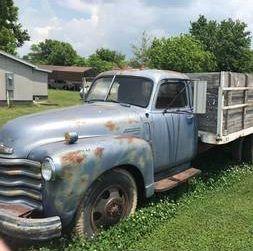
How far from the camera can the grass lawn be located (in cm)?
611

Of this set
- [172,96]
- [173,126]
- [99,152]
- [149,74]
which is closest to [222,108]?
[172,96]

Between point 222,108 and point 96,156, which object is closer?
point 96,156

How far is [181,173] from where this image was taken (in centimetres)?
823

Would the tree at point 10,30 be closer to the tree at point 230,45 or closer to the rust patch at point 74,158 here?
the tree at point 230,45

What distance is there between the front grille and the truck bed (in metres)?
3.74

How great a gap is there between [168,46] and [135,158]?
4957 centimetres

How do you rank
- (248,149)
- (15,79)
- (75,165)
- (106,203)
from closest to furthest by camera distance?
(75,165)
(106,203)
(248,149)
(15,79)

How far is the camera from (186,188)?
28.0 ft

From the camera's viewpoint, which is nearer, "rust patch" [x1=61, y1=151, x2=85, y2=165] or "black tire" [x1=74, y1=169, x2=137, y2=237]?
"rust patch" [x1=61, y1=151, x2=85, y2=165]

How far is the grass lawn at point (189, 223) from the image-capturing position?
20.0ft

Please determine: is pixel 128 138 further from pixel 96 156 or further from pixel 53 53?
pixel 53 53

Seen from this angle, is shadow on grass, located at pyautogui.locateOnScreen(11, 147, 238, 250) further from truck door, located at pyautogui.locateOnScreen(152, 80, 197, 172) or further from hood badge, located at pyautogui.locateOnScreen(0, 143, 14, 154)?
hood badge, located at pyautogui.locateOnScreen(0, 143, 14, 154)

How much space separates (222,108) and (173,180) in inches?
64.3

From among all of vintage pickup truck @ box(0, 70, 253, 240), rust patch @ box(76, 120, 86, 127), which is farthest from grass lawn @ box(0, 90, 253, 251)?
rust patch @ box(76, 120, 86, 127)
